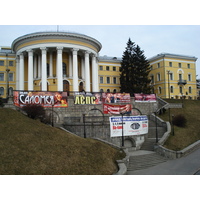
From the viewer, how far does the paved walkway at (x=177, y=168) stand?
63.2 feet

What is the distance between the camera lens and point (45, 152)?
55.9ft

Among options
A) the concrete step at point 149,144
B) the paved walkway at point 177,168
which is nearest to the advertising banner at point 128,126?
the concrete step at point 149,144

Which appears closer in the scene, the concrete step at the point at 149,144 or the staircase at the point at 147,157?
the staircase at the point at 147,157

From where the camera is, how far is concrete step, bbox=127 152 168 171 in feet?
69.4

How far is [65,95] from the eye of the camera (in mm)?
33344

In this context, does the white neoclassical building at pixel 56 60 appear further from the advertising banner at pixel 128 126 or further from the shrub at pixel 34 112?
the advertising banner at pixel 128 126

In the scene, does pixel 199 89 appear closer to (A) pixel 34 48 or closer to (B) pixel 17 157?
(A) pixel 34 48

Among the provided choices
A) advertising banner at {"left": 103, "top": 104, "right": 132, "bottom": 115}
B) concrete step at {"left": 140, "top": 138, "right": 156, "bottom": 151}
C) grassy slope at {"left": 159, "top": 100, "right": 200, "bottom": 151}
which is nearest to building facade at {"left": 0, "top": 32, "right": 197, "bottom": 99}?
advertising banner at {"left": 103, "top": 104, "right": 132, "bottom": 115}

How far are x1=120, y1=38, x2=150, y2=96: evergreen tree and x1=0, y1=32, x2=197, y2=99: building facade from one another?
6368 millimetres

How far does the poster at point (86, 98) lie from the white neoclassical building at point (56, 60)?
1046cm

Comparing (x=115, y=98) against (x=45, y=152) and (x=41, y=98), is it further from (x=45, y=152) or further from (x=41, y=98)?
(x=45, y=152)

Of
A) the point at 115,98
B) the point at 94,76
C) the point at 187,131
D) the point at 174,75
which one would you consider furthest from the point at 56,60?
the point at 174,75

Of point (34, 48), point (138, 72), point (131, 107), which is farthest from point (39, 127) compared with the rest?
point (138, 72)

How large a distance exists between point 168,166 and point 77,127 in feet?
34.7
